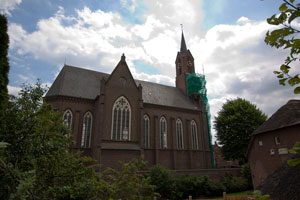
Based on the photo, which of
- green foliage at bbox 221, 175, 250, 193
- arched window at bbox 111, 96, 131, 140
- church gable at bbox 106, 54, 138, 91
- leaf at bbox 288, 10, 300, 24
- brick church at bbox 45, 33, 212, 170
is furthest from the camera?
church gable at bbox 106, 54, 138, 91

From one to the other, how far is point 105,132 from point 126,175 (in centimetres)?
1448

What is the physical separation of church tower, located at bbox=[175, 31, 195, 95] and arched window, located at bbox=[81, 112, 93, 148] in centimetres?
2067

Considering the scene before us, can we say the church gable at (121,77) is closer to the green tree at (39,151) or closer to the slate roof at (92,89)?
A: the slate roof at (92,89)

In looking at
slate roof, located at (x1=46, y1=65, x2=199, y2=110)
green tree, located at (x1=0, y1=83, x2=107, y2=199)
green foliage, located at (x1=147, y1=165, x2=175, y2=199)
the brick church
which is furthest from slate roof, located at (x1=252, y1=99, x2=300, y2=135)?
slate roof, located at (x1=46, y1=65, x2=199, y2=110)

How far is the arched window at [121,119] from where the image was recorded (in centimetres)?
2506

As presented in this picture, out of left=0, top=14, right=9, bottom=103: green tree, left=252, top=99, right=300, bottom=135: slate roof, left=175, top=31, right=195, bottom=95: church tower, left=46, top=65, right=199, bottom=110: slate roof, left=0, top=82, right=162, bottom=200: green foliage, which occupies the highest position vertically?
left=175, top=31, right=195, bottom=95: church tower

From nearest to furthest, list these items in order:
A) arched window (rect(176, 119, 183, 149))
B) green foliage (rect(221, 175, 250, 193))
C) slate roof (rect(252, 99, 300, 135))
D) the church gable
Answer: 1. slate roof (rect(252, 99, 300, 135))
2. green foliage (rect(221, 175, 250, 193))
3. the church gable
4. arched window (rect(176, 119, 183, 149))

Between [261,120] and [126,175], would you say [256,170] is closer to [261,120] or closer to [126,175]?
[126,175]

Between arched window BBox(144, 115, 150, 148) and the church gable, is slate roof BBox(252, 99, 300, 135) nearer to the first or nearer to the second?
arched window BBox(144, 115, 150, 148)

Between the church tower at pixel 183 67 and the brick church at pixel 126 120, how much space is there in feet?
19.1

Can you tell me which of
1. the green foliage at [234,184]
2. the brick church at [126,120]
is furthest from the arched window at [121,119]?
the green foliage at [234,184]

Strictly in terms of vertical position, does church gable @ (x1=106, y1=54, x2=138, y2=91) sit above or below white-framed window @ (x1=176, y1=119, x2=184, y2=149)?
above

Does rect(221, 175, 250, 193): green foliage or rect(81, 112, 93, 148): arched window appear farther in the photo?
rect(81, 112, 93, 148): arched window

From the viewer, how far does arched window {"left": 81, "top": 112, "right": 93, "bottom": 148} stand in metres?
25.1
